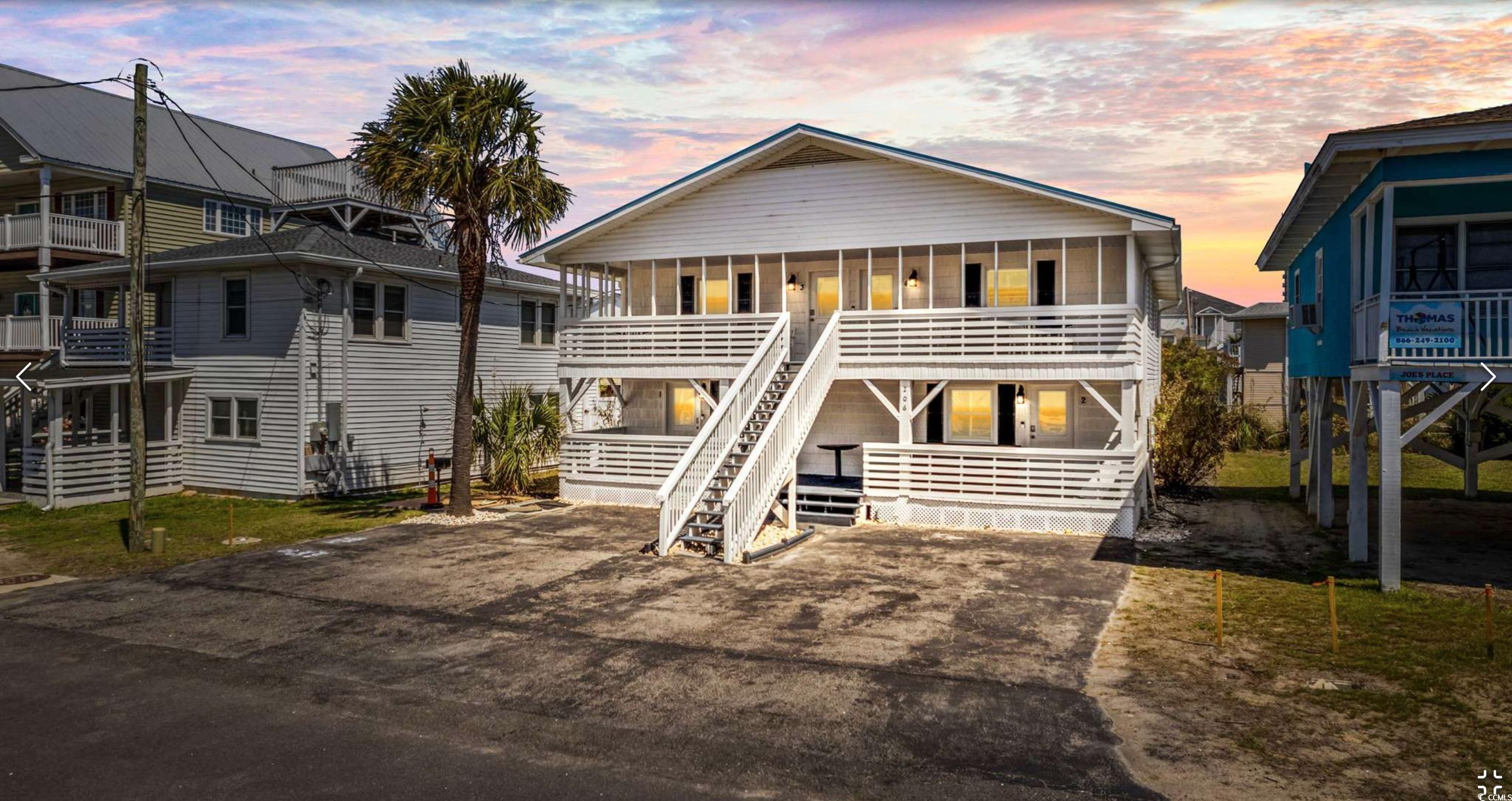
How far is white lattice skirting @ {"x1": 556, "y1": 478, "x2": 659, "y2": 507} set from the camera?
21859 millimetres

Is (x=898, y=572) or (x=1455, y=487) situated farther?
(x=1455, y=487)

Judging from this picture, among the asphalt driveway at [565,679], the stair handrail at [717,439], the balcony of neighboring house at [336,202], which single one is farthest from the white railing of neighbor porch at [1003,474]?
the balcony of neighboring house at [336,202]

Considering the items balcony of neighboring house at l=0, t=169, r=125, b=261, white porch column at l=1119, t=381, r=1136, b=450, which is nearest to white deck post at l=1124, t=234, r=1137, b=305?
white porch column at l=1119, t=381, r=1136, b=450

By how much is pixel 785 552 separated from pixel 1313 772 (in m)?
9.79

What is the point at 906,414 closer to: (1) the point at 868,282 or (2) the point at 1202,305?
(1) the point at 868,282

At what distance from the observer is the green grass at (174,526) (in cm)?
1578

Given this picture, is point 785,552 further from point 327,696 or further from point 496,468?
point 496,468

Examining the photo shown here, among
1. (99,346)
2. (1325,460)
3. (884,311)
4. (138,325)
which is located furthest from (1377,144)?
(99,346)

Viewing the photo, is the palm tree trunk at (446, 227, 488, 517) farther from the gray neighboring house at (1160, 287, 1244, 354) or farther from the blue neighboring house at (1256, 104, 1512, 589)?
the gray neighboring house at (1160, 287, 1244, 354)

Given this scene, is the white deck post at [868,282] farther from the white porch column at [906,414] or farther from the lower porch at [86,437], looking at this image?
the lower porch at [86,437]

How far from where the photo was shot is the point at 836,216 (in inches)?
833

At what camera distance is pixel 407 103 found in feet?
60.5

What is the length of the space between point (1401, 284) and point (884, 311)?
9544mm

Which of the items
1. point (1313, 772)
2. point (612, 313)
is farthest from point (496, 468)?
point (1313, 772)
